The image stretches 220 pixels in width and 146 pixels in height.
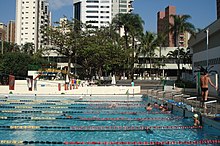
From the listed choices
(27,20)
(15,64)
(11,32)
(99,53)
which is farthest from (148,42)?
(11,32)

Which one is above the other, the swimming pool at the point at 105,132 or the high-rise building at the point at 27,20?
the high-rise building at the point at 27,20

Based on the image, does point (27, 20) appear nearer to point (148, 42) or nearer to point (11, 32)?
point (11, 32)

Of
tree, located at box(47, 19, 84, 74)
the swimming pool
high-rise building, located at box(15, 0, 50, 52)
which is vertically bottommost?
the swimming pool

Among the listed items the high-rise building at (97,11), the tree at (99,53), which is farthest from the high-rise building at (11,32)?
the tree at (99,53)

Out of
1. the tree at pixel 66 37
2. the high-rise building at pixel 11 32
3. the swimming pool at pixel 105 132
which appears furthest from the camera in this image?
the high-rise building at pixel 11 32

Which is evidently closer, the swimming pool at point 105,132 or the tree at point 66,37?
the swimming pool at point 105,132

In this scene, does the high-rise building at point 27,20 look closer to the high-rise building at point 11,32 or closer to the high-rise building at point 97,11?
the high-rise building at point 97,11

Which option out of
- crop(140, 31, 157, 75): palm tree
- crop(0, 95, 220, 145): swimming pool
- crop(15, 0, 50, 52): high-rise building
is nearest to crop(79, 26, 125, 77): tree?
crop(140, 31, 157, 75): palm tree

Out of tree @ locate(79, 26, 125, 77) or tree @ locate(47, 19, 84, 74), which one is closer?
tree @ locate(79, 26, 125, 77)

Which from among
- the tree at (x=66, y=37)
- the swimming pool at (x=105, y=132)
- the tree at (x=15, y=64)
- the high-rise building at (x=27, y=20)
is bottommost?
the swimming pool at (x=105, y=132)

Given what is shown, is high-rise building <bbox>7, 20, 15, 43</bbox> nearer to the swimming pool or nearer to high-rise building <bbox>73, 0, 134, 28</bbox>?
high-rise building <bbox>73, 0, 134, 28</bbox>

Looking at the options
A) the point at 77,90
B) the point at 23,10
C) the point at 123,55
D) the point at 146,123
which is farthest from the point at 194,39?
the point at 23,10

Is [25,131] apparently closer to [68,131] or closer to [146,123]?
[68,131]

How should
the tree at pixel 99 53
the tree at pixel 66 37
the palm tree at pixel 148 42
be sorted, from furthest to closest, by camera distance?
the palm tree at pixel 148 42 < the tree at pixel 66 37 < the tree at pixel 99 53
